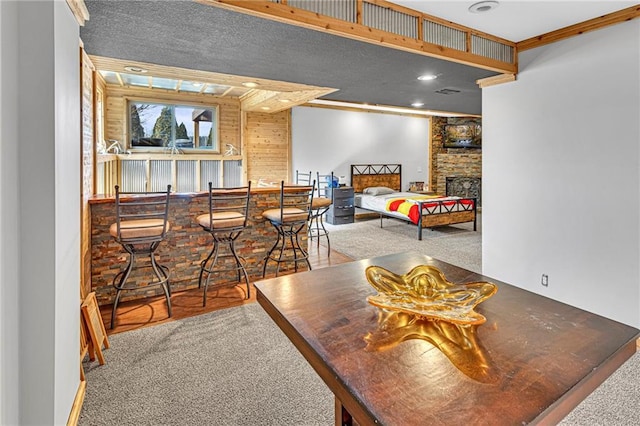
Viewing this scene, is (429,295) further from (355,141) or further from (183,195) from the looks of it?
(355,141)

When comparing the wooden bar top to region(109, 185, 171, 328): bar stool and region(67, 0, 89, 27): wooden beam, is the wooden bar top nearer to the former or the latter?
region(109, 185, 171, 328): bar stool

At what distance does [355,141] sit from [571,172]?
629 cm

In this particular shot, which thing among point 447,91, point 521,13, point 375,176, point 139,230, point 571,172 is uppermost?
point 447,91

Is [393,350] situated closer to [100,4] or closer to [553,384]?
[553,384]

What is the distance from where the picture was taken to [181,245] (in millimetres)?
3920

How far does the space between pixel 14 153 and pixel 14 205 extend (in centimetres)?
20

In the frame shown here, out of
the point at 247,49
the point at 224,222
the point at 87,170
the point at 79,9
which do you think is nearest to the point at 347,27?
the point at 247,49

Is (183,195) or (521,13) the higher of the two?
(521,13)

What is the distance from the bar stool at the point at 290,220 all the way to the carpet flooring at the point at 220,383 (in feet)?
3.63

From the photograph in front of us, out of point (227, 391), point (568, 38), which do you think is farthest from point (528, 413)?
point (568, 38)

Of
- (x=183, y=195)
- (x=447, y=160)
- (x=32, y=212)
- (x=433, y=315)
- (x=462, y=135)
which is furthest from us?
(x=447, y=160)

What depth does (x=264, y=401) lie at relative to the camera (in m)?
2.10

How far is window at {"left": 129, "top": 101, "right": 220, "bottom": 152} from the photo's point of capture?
6.94m

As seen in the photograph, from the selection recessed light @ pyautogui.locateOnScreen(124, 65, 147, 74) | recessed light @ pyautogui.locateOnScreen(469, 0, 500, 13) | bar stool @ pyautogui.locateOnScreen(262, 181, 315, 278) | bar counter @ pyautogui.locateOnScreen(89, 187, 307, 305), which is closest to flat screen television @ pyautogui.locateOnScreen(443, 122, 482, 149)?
bar stool @ pyautogui.locateOnScreen(262, 181, 315, 278)
